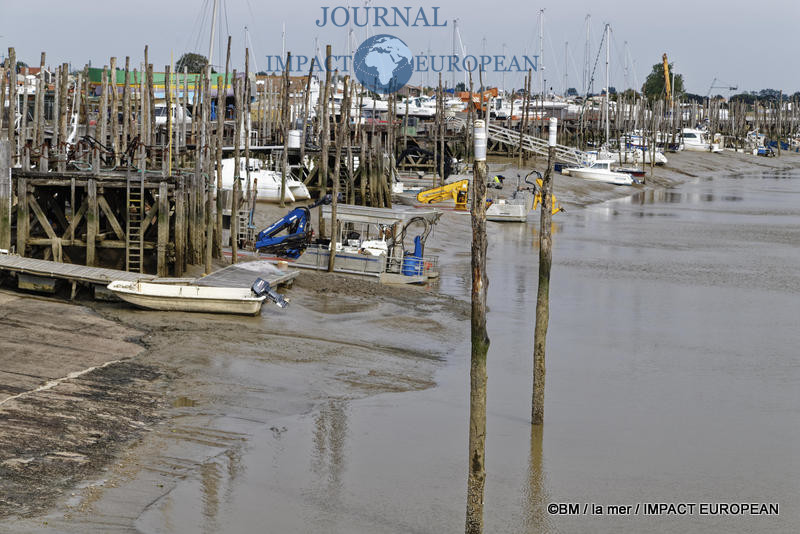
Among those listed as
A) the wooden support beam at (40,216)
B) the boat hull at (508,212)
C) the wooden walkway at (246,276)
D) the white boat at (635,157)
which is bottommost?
the wooden walkway at (246,276)

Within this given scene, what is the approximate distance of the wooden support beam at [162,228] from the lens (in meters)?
26.9

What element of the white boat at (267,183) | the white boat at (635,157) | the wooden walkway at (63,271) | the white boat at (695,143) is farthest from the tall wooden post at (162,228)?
the white boat at (695,143)

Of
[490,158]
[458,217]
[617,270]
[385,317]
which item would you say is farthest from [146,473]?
[490,158]

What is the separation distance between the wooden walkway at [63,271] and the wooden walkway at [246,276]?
1510mm

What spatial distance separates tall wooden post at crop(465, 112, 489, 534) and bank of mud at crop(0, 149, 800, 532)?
11.5ft

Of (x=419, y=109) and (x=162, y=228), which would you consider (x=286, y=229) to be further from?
(x=419, y=109)

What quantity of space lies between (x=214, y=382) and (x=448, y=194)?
33.0 metres

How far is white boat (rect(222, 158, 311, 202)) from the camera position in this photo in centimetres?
4278

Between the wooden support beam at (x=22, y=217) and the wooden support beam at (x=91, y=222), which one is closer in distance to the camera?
Answer: the wooden support beam at (x=91, y=222)

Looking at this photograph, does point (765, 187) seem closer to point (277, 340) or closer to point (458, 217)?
point (458, 217)

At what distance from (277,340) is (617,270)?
18.5m

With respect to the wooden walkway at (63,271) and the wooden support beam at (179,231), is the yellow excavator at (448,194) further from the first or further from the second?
the wooden walkway at (63,271)

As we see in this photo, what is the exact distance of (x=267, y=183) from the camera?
141 ft

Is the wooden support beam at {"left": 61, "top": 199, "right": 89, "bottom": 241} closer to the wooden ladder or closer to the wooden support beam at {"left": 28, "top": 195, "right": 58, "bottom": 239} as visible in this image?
the wooden support beam at {"left": 28, "top": 195, "right": 58, "bottom": 239}
